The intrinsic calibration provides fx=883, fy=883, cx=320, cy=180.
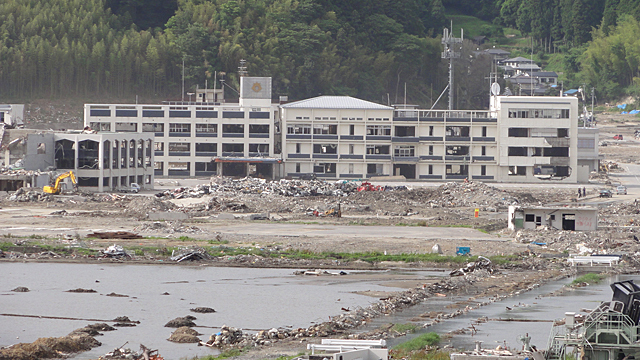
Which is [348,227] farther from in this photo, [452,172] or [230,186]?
[452,172]

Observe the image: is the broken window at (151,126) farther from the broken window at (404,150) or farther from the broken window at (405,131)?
the broken window at (405,131)

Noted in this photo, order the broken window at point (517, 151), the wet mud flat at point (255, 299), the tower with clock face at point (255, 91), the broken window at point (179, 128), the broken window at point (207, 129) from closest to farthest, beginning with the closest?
the wet mud flat at point (255, 299)
the broken window at point (517, 151)
the broken window at point (179, 128)
the broken window at point (207, 129)
the tower with clock face at point (255, 91)

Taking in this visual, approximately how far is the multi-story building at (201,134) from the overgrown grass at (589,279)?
5394 cm

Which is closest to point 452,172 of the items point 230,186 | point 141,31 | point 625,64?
point 230,186

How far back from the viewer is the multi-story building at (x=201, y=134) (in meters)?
90.4

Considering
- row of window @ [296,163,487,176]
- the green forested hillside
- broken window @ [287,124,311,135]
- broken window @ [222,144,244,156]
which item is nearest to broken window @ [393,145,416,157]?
row of window @ [296,163,487,176]

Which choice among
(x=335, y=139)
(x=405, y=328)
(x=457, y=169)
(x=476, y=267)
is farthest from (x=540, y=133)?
(x=405, y=328)

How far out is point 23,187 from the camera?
6894 cm

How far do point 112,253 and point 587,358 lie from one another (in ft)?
86.1

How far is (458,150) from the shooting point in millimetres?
91500

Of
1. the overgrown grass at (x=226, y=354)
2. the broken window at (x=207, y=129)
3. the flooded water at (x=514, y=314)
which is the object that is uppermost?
the broken window at (x=207, y=129)

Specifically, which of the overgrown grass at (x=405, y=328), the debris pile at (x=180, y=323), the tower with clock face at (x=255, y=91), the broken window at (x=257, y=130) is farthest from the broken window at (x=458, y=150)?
the debris pile at (x=180, y=323)

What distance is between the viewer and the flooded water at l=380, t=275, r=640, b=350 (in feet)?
87.3

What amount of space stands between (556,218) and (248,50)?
84938 mm
